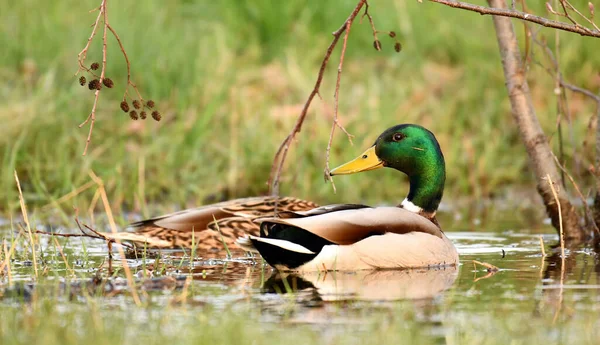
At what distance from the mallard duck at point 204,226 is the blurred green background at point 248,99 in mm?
797

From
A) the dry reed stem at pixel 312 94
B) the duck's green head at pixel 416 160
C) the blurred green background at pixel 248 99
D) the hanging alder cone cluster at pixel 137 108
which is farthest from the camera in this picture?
the blurred green background at pixel 248 99

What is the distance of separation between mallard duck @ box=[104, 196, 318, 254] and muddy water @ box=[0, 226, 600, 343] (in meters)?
0.34

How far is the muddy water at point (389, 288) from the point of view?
16.4 ft

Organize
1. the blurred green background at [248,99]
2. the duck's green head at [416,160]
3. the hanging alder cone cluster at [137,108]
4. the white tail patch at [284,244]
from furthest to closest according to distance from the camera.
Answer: the blurred green background at [248,99] < the duck's green head at [416,160] < the white tail patch at [284,244] < the hanging alder cone cluster at [137,108]

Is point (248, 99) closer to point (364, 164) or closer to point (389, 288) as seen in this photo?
point (364, 164)

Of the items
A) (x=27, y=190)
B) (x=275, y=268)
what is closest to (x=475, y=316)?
(x=275, y=268)

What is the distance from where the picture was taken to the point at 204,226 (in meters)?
8.01

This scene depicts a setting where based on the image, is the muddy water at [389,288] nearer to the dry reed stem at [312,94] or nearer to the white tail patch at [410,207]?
the white tail patch at [410,207]

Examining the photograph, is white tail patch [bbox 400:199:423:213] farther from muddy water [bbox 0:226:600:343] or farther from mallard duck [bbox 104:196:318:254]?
mallard duck [bbox 104:196:318:254]

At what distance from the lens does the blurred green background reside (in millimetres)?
9906

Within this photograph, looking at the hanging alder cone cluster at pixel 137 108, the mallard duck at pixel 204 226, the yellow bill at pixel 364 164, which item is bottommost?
the mallard duck at pixel 204 226

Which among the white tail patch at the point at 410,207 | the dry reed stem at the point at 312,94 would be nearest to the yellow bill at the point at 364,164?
the white tail patch at the point at 410,207

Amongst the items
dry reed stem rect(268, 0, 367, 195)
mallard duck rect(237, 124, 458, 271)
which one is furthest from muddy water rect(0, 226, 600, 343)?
dry reed stem rect(268, 0, 367, 195)

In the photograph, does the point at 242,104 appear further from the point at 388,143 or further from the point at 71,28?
the point at 388,143
